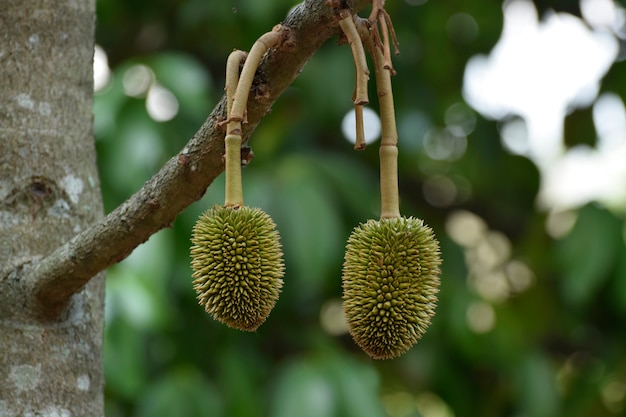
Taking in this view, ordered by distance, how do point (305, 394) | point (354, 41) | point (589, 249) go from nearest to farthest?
point (354, 41), point (305, 394), point (589, 249)

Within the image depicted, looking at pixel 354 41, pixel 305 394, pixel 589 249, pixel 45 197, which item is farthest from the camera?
pixel 589 249

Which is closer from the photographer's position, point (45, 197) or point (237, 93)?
point (237, 93)

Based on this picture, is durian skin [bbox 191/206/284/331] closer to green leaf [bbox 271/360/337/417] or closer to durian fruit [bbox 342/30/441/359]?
durian fruit [bbox 342/30/441/359]

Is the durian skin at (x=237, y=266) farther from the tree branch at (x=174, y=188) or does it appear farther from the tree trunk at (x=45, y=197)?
the tree trunk at (x=45, y=197)

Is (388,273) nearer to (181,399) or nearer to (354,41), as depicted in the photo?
(354,41)

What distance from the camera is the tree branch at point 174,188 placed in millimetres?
894

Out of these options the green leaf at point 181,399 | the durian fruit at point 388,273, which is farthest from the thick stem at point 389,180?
the green leaf at point 181,399

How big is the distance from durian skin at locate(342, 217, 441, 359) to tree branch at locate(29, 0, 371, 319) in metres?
0.16

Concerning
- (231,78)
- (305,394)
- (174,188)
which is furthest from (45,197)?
(305,394)

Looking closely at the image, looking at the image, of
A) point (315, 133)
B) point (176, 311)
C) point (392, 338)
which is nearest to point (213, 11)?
point (315, 133)

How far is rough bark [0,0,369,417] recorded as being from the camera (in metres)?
1.00

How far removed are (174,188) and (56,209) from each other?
0.27m

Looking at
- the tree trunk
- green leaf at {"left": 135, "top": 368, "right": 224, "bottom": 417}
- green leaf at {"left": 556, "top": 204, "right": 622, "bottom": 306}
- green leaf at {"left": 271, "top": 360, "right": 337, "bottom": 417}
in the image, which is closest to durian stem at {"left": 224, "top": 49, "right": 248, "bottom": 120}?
the tree trunk

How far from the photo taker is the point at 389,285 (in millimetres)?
959
